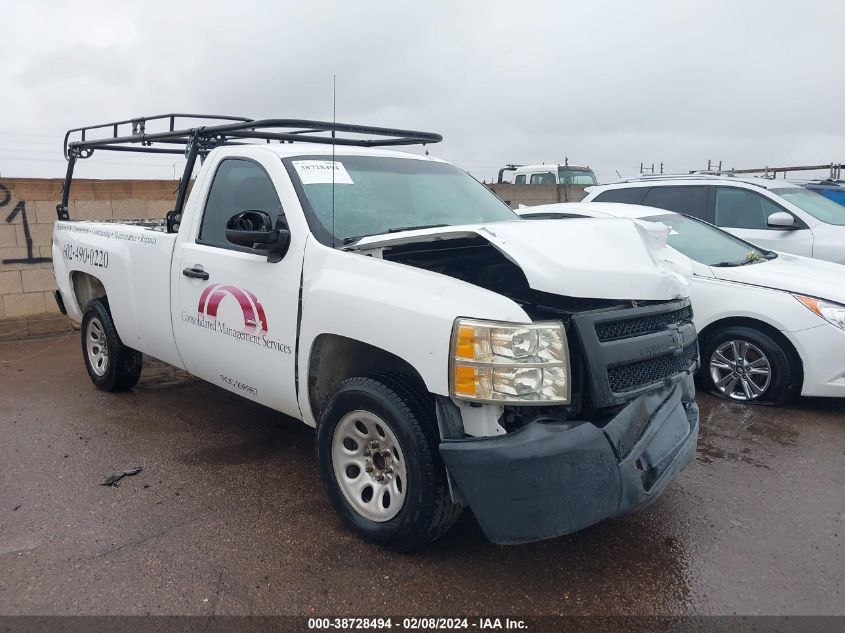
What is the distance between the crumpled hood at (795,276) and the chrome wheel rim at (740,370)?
515mm

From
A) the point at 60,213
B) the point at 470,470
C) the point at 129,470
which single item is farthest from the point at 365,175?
the point at 60,213

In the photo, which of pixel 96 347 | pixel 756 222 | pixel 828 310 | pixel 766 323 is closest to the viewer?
pixel 828 310

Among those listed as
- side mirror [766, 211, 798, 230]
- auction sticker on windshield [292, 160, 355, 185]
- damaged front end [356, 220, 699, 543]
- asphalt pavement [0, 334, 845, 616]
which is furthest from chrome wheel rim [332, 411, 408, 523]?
side mirror [766, 211, 798, 230]

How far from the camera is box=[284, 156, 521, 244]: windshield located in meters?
3.66

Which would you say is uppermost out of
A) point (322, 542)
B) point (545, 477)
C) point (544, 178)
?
point (544, 178)

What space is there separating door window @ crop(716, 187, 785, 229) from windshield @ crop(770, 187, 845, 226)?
0.23 m

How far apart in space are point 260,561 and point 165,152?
15.1 ft

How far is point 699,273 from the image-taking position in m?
5.62

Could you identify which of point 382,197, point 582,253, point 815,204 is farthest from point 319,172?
point 815,204

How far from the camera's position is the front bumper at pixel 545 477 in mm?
2619

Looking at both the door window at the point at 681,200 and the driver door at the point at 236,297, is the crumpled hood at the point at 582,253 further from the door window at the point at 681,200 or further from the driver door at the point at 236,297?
the door window at the point at 681,200

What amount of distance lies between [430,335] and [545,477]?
2.36 feet

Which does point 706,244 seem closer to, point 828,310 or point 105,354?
point 828,310

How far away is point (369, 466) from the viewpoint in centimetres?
320
